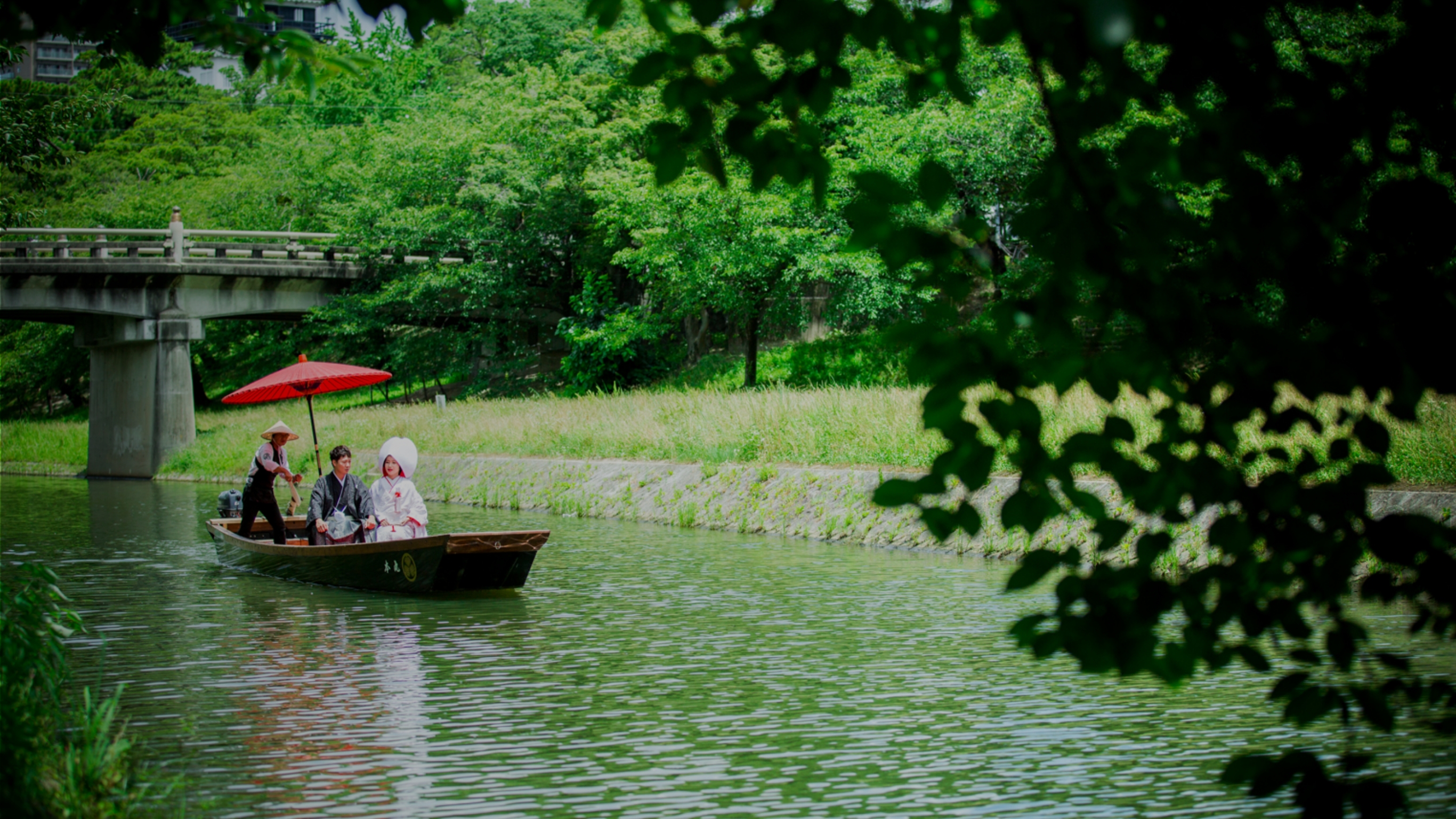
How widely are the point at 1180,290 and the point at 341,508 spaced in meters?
11.9

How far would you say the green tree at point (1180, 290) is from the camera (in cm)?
308

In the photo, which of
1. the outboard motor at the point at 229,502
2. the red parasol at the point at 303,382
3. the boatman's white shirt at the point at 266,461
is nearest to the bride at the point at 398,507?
the boatman's white shirt at the point at 266,461

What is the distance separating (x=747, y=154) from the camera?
3289mm

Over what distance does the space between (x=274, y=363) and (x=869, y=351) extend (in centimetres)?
2522

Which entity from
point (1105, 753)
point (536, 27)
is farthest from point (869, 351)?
point (536, 27)

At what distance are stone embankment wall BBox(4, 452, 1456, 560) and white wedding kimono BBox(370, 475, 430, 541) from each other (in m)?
4.67

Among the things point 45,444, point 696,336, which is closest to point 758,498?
point 696,336

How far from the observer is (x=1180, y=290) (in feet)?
10.7

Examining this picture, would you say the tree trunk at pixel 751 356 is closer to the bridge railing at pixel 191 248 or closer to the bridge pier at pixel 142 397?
the bridge railing at pixel 191 248

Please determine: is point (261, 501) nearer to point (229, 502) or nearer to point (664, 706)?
point (229, 502)

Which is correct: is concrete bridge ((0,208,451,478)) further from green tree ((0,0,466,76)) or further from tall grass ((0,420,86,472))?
green tree ((0,0,466,76))

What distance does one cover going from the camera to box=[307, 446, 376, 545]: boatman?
45.3 ft

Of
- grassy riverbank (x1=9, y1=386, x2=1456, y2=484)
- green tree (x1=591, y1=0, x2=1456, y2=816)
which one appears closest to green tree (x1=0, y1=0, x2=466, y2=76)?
green tree (x1=591, y1=0, x2=1456, y2=816)

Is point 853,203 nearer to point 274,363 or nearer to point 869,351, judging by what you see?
point 869,351
